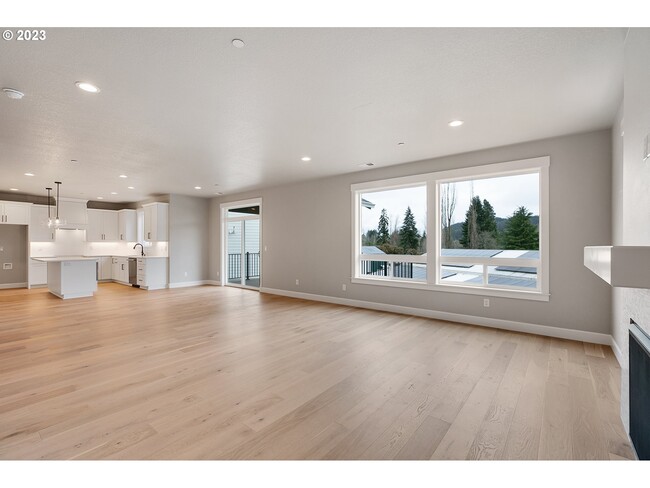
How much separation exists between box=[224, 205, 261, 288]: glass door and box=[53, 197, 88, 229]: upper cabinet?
4201 mm

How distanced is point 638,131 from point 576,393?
1.98m

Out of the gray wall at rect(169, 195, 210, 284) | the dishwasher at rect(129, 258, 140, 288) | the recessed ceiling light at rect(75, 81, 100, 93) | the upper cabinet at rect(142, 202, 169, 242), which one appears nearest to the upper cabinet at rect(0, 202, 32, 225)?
the dishwasher at rect(129, 258, 140, 288)

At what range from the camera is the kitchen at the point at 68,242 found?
8031 mm

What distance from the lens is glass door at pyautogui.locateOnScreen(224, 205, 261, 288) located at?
848 cm

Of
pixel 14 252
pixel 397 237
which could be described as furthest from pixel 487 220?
pixel 14 252

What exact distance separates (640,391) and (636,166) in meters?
1.32

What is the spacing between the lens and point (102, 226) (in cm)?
965

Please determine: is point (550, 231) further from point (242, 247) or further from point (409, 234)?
point (242, 247)

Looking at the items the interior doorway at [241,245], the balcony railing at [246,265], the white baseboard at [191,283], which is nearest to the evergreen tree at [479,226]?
the interior doorway at [241,245]

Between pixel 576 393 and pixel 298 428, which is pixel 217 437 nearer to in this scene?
pixel 298 428

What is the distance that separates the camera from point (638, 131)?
1.84m

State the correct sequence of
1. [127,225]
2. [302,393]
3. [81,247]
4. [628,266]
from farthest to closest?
[127,225], [81,247], [302,393], [628,266]

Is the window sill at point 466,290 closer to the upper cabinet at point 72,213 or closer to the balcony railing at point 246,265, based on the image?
the balcony railing at point 246,265

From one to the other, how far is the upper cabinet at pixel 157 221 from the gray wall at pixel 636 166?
897 cm
